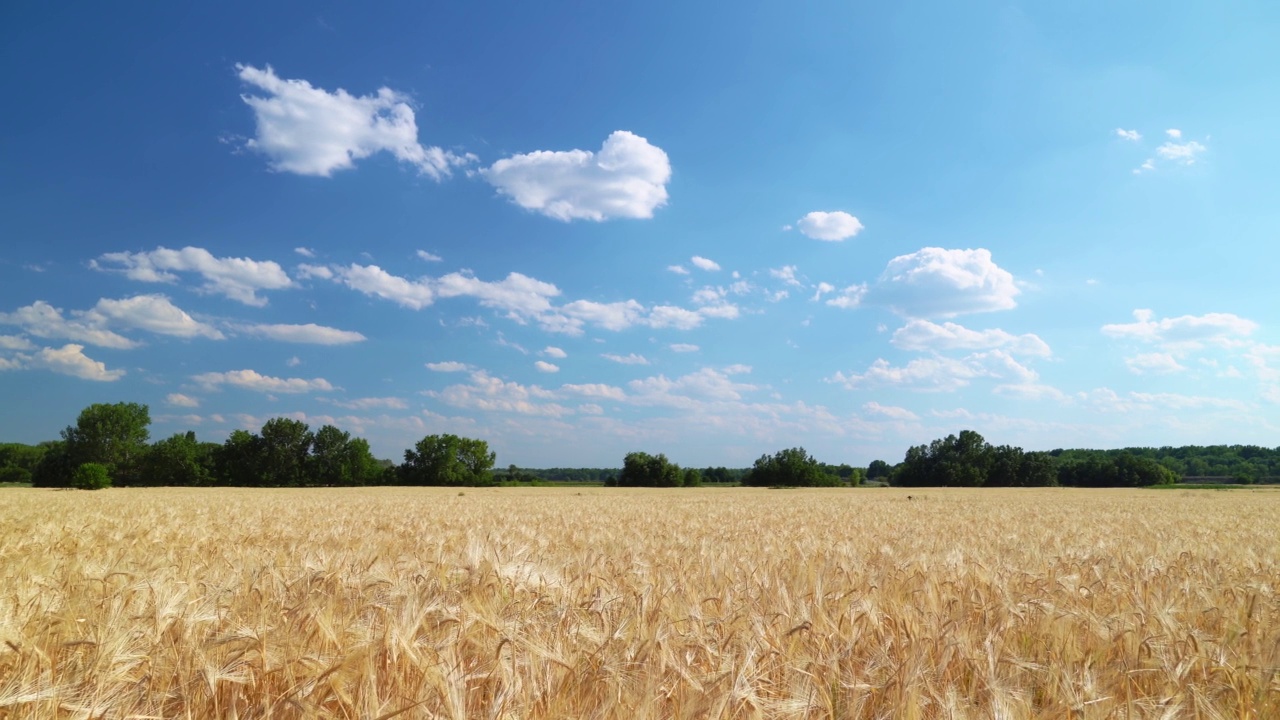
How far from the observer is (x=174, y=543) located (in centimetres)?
625

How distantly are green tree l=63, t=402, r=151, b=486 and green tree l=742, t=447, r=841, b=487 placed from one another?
261 feet

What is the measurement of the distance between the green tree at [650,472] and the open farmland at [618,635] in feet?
274

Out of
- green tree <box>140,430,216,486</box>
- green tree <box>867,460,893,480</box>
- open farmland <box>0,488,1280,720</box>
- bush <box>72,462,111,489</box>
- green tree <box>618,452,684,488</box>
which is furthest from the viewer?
green tree <box>867,460,893,480</box>

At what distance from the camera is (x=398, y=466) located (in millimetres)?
85125

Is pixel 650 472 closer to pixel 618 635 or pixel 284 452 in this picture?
pixel 284 452

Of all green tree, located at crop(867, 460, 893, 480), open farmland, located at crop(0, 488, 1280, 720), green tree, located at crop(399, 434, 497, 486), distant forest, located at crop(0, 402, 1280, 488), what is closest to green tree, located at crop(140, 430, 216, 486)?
distant forest, located at crop(0, 402, 1280, 488)

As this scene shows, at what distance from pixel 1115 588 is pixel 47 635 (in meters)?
6.10

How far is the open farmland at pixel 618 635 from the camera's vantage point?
1.98 m

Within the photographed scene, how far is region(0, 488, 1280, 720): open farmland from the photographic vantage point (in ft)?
6.49

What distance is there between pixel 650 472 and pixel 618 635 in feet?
288

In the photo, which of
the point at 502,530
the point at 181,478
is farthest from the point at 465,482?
the point at 502,530

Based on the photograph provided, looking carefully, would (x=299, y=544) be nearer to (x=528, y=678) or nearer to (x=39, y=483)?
(x=528, y=678)

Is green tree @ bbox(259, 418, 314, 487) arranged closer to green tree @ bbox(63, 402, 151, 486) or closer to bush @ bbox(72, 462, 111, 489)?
green tree @ bbox(63, 402, 151, 486)

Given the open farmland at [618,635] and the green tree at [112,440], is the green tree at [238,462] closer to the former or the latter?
the green tree at [112,440]
